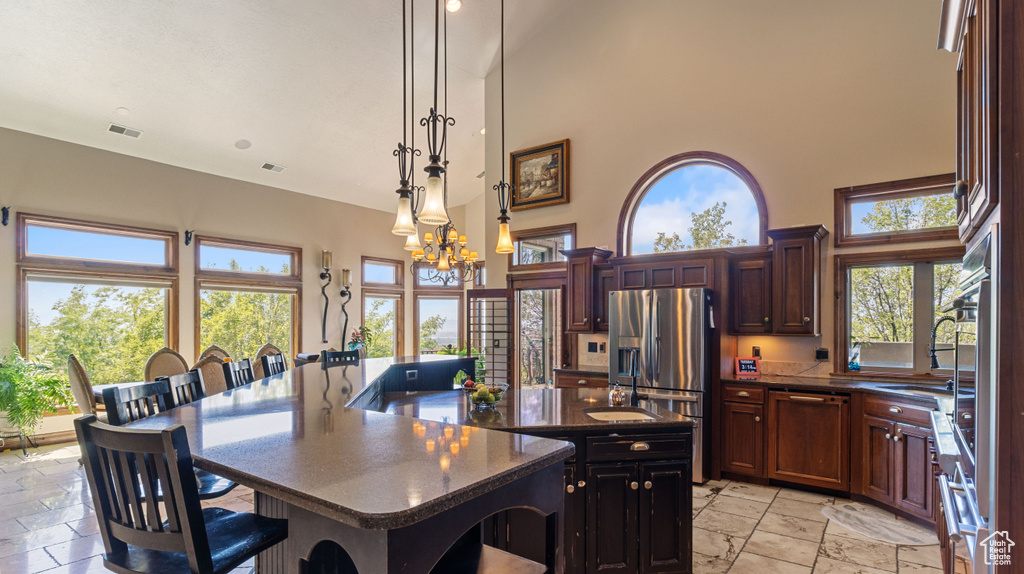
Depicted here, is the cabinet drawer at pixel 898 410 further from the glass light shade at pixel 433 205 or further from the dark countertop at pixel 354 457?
the glass light shade at pixel 433 205

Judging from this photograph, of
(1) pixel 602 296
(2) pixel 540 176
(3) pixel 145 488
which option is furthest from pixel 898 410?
(3) pixel 145 488

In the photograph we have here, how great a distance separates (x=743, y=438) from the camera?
4277mm

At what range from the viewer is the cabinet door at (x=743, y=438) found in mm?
4199

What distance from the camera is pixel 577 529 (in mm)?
2455

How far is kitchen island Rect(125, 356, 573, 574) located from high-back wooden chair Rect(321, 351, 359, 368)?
7.15 feet

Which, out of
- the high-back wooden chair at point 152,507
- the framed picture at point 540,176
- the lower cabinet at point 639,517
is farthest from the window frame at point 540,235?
the high-back wooden chair at point 152,507

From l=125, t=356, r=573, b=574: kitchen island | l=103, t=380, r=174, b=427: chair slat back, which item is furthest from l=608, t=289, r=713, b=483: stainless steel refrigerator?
l=103, t=380, r=174, b=427: chair slat back

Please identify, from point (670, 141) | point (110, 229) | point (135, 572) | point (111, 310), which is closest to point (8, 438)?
point (111, 310)

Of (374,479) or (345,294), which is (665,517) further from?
(345,294)

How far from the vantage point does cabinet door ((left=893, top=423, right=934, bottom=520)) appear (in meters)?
3.25

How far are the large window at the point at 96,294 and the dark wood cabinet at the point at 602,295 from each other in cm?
526

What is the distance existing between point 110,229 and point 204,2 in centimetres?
301

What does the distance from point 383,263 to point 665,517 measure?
7.21 m

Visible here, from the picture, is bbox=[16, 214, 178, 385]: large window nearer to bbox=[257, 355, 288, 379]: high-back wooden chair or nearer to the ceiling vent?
the ceiling vent
